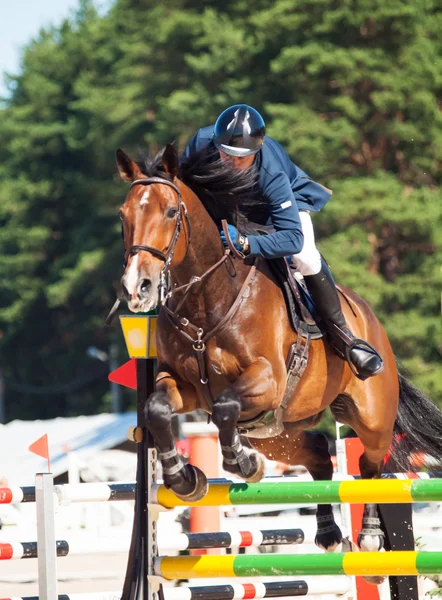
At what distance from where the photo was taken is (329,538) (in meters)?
Answer: 5.95

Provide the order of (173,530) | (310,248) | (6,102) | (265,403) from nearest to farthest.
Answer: (265,403)
(310,248)
(173,530)
(6,102)

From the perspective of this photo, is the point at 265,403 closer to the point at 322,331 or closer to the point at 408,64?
the point at 322,331

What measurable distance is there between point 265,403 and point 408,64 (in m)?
20.6

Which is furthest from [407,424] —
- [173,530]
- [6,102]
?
[6,102]

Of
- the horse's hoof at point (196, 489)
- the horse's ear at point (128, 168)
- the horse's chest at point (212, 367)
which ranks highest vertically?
the horse's ear at point (128, 168)

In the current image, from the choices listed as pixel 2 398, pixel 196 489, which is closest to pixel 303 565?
pixel 196 489

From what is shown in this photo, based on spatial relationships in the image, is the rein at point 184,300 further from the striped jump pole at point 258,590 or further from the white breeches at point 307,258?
the striped jump pole at point 258,590

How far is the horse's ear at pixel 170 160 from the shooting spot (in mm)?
4820

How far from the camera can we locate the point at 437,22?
2494cm

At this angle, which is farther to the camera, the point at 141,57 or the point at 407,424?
the point at 141,57

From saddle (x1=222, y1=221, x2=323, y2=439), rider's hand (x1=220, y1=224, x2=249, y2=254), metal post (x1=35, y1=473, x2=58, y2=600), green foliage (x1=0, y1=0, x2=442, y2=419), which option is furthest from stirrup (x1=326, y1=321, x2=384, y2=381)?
green foliage (x1=0, y1=0, x2=442, y2=419)

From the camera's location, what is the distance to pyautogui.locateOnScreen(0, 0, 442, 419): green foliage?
23.9 metres

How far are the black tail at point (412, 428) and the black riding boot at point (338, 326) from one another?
0.94 meters

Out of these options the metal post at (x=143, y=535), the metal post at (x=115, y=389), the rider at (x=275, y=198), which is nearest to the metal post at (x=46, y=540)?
the metal post at (x=143, y=535)
